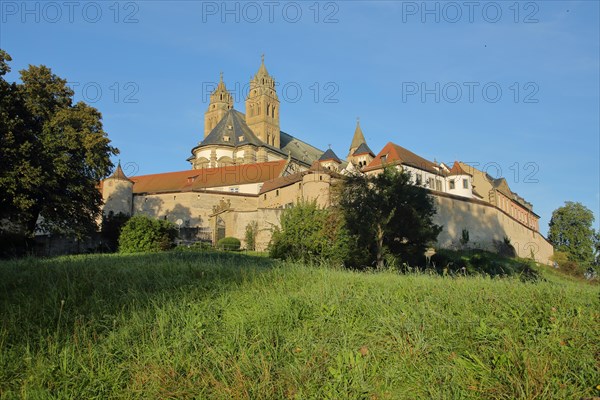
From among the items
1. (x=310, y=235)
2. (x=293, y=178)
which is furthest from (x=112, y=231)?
(x=293, y=178)

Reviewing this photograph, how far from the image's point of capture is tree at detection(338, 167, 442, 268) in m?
33.0

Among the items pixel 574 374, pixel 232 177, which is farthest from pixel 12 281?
pixel 232 177

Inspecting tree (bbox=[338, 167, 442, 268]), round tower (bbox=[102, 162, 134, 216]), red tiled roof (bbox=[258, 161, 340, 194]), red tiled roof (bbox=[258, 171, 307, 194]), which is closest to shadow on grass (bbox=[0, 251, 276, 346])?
tree (bbox=[338, 167, 442, 268])

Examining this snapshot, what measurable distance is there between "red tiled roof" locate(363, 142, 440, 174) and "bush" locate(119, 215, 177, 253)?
97.0 ft

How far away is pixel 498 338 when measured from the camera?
740 cm

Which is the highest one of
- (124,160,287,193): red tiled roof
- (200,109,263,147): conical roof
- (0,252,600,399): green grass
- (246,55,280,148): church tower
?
(246,55,280,148): church tower

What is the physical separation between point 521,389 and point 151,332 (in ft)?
16.5

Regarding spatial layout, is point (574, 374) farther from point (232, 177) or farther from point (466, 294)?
point (232, 177)

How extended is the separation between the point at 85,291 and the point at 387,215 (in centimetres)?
2563

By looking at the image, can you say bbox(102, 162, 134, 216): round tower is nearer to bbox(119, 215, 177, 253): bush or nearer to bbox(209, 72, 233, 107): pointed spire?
bbox(119, 215, 177, 253): bush

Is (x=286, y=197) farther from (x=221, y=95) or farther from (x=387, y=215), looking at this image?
(x=221, y=95)

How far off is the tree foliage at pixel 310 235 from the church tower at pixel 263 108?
270 feet

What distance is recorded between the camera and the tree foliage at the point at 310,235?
96.5 ft

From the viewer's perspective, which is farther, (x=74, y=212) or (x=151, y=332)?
(x=74, y=212)
